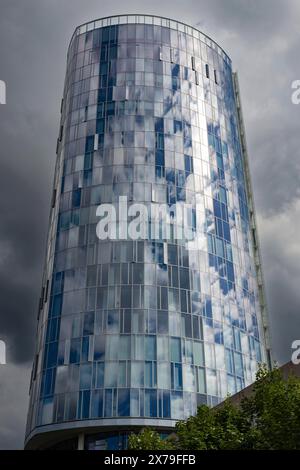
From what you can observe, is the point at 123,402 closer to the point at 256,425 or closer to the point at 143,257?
the point at 143,257

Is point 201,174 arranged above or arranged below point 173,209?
above

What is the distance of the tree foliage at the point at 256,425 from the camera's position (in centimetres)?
3039

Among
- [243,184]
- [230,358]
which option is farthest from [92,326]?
[243,184]

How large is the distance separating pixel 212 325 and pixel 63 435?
24.3 meters

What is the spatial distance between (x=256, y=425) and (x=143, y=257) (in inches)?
1606

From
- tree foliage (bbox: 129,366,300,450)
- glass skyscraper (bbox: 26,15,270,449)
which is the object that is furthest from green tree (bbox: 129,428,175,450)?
glass skyscraper (bbox: 26,15,270,449)

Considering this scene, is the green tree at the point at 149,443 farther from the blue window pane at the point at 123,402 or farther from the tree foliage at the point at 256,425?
the blue window pane at the point at 123,402

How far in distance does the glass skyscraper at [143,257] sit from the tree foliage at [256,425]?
2780cm

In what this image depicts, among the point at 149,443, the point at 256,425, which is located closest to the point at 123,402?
the point at 149,443

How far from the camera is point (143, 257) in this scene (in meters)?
75.2

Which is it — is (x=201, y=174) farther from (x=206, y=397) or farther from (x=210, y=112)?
(x=206, y=397)

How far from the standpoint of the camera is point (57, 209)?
275 ft

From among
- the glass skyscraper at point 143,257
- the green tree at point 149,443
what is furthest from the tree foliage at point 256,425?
the glass skyscraper at point 143,257

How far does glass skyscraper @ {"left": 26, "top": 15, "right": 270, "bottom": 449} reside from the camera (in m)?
68.4
